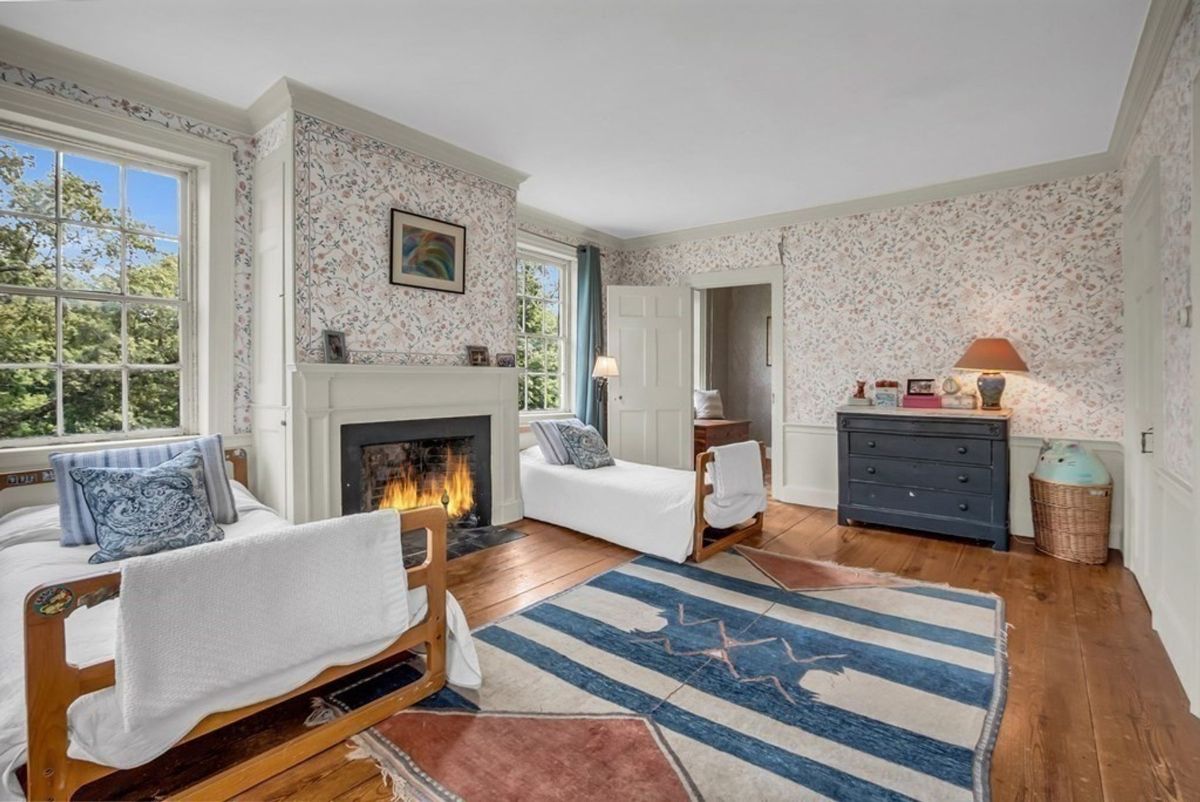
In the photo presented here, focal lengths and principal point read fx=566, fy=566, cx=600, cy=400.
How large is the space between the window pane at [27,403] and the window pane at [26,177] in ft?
2.51

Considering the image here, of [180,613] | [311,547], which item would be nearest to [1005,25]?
[311,547]

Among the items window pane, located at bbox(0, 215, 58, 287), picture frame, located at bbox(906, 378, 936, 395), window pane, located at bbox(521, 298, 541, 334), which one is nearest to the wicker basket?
picture frame, located at bbox(906, 378, 936, 395)

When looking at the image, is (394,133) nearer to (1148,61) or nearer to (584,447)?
(584,447)

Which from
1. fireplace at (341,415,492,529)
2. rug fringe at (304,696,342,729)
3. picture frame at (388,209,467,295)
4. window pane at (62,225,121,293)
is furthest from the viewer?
picture frame at (388,209,467,295)

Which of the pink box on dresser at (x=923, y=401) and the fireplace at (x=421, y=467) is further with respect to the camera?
the pink box on dresser at (x=923, y=401)

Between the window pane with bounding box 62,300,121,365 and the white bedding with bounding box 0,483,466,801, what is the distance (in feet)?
2.43

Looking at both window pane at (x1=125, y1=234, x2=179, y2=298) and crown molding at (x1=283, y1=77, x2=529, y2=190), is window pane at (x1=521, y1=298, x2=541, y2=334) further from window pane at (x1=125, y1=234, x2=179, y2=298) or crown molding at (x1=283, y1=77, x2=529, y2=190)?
window pane at (x1=125, y1=234, x2=179, y2=298)

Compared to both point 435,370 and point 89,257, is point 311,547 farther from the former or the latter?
point 89,257

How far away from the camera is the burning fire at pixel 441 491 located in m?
3.62

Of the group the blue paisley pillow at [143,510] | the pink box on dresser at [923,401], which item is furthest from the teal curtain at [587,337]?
the blue paisley pillow at [143,510]

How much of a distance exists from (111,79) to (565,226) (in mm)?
3212

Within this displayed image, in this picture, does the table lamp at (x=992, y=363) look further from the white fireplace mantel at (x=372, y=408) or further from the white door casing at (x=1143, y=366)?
the white fireplace mantel at (x=372, y=408)

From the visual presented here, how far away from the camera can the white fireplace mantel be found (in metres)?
3.02

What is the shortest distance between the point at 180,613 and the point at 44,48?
8.93ft
